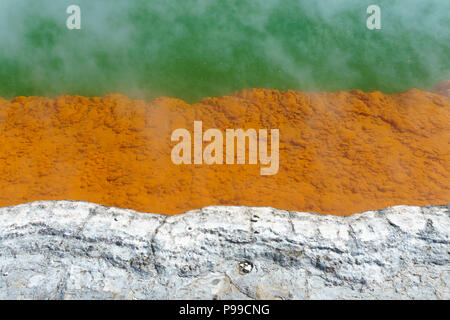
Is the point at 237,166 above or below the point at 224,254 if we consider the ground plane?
above

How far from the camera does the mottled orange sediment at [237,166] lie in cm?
309

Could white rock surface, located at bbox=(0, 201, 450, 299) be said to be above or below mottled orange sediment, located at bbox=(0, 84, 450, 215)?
below

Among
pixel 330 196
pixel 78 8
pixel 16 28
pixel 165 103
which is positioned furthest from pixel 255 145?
pixel 16 28

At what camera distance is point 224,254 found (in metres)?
1.75

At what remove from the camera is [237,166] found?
3.32m

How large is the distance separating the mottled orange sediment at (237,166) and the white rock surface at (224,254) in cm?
112

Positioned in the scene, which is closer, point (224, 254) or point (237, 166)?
point (224, 254)

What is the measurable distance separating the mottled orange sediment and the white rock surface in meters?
1.12

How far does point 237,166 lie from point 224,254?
1.62m

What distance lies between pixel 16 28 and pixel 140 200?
132 inches

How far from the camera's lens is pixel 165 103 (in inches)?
155

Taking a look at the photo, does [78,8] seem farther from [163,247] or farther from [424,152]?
[424,152]

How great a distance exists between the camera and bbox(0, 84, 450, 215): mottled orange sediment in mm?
3088

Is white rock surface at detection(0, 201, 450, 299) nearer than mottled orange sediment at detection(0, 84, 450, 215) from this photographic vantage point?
Yes
